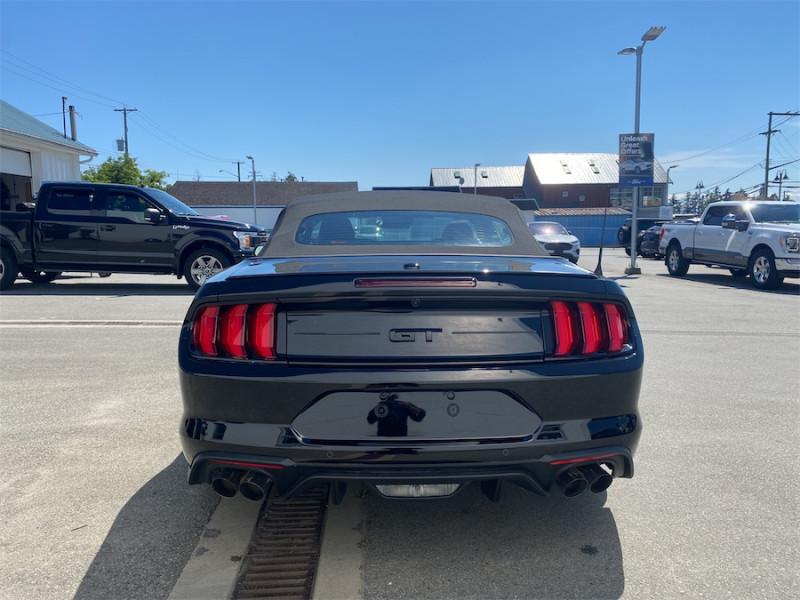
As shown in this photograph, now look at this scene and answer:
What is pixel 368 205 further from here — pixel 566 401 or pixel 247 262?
pixel 566 401

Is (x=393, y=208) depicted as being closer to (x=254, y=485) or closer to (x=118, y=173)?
(x=254, y=485)

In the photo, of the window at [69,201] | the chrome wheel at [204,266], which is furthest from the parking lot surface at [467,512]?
the window at [69,201]

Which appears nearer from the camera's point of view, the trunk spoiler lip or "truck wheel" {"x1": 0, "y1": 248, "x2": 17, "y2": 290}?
the trunk spoiler lip

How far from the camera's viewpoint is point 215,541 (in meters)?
2.62

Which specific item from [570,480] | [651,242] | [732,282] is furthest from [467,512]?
[651,242]

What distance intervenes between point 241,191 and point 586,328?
6552cm

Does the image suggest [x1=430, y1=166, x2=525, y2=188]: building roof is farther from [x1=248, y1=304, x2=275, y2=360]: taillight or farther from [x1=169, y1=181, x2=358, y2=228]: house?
[x1=248, y1=304, x2=275, y2=360]: taillight

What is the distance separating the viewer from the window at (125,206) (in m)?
10.8

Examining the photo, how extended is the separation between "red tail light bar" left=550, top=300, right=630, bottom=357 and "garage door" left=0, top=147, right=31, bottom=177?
19.6 m

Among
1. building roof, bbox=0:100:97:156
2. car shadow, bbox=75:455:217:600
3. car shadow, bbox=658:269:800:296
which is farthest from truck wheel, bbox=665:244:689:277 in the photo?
building roof, bbox=0:100:97:156

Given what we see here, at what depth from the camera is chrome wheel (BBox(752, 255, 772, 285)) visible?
41.7 ft

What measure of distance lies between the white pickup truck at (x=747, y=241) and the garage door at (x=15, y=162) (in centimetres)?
1928

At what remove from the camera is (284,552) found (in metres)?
2.56

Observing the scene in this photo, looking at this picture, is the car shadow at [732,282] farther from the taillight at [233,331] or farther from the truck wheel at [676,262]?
the taillight at [233,331]
